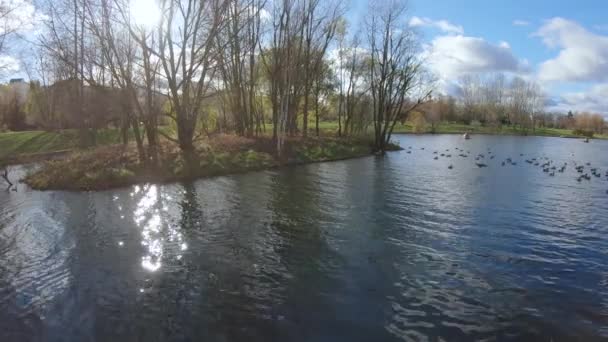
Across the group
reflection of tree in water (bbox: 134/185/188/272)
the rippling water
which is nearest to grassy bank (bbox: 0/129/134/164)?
the rippling water

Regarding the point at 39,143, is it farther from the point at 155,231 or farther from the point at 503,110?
the point at 503,110

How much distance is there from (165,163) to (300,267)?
52.0 feet

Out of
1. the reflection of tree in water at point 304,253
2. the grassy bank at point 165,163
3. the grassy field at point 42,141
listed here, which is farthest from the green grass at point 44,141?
the reflection of tree in water at point 304,253

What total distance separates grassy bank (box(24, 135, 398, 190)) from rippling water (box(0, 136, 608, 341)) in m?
2.07

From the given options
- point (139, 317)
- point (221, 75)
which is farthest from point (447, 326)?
point (221, 75)

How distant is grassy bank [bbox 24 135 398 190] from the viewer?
63.7 ft

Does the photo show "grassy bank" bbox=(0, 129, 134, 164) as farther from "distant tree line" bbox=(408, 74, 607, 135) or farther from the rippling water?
"distant tree line" bbox=(408, 74, 607, 135)

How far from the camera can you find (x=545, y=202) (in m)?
17.0

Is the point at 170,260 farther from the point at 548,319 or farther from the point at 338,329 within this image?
the point at 548,319

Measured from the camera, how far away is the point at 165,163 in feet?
73.9

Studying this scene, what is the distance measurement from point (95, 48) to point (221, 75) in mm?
13598

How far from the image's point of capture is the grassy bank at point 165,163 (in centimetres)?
1942

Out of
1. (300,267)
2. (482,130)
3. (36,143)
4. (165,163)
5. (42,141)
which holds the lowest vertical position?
(300,267)

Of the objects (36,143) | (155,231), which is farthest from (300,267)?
(36,143)
